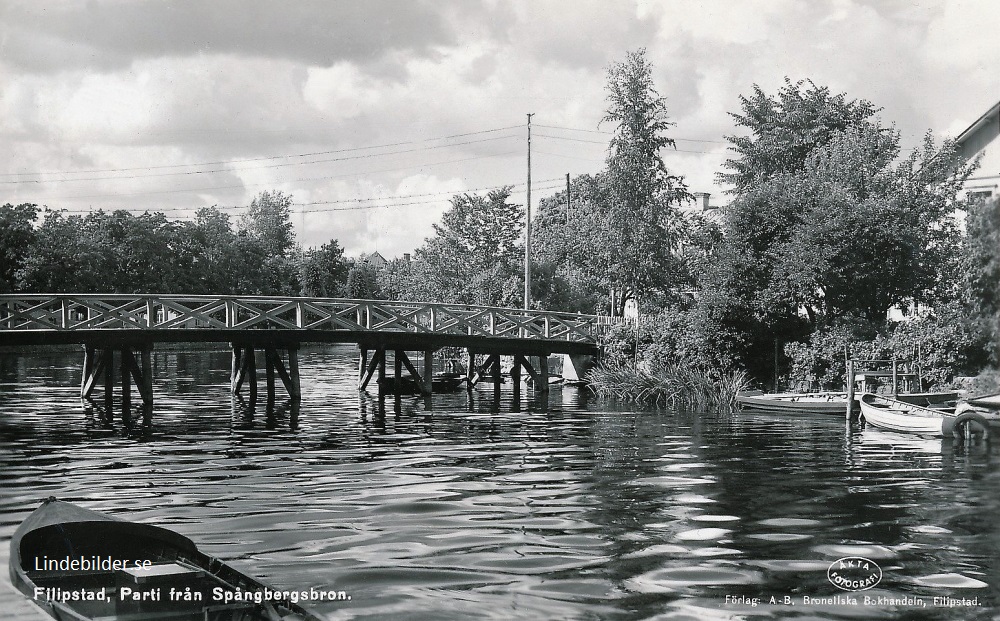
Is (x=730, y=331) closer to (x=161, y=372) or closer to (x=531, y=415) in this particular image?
(x=531, y=415)

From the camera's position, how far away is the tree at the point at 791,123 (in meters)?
37.8

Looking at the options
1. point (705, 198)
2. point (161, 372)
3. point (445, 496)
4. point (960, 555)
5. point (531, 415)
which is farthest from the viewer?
point (705, 198)

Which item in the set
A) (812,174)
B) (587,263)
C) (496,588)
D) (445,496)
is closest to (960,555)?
(496,588)

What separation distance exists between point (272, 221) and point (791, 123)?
6523cm

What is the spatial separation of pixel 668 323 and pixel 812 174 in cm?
640

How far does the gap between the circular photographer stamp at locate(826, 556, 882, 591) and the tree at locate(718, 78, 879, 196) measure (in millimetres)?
28671

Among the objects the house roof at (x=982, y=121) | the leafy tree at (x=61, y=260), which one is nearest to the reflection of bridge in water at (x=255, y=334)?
the leafy tree at (x=61, y=260)

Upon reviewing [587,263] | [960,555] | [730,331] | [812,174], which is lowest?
[960,555]

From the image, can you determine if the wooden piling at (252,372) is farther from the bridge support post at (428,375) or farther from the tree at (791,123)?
the tree at (791,123)

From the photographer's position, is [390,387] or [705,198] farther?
[705,198]

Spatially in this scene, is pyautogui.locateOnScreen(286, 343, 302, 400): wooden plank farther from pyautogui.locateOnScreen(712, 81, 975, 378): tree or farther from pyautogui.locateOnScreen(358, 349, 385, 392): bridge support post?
pyautogui.locateOnScreen(712, 81, 975, 378): tree

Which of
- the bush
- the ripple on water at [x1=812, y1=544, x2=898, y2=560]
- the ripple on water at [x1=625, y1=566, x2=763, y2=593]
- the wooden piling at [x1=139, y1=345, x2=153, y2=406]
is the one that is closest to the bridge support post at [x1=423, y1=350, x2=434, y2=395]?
the wooden piling at [x1=139, y1=345, x2=153, y2=406]

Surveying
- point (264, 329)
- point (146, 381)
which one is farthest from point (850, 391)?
point (146, 381)

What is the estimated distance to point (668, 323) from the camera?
30.7 metres
